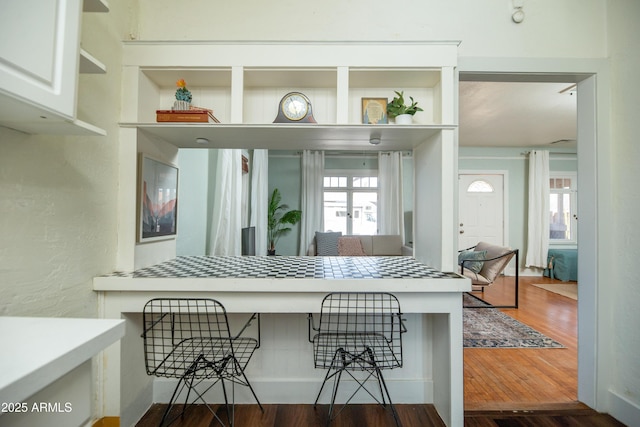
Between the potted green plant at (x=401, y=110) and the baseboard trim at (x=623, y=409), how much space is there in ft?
6.49

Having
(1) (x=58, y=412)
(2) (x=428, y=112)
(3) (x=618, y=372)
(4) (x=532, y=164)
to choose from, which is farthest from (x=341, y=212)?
(1) (x=58, y=412)

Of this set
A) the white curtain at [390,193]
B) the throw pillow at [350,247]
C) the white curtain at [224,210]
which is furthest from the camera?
the white curtain at [390,193]

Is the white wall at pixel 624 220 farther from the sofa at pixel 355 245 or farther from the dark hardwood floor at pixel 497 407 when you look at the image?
the sofa at pixel 355 245

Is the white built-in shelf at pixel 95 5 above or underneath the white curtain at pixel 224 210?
above

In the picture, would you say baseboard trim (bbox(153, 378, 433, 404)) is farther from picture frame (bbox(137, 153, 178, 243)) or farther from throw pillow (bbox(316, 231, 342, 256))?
throw pillow (bbox(316, 231, 342, 256))

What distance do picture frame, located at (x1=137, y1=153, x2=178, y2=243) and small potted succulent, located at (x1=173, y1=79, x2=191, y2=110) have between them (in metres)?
0.35

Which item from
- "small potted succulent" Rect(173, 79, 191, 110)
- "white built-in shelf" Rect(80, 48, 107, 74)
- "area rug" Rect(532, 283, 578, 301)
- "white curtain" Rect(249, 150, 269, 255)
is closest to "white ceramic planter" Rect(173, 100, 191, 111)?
"small potted succulent" Rect(173, 79, 191, 110)

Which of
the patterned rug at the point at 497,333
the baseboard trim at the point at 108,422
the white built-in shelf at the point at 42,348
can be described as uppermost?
the white built-in shelf at the point at 42,348

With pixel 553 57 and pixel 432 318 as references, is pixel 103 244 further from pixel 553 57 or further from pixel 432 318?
pixel 553 57

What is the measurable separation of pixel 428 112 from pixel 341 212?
4214mm

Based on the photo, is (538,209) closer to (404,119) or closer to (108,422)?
(404,119)

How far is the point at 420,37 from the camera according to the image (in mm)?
1863

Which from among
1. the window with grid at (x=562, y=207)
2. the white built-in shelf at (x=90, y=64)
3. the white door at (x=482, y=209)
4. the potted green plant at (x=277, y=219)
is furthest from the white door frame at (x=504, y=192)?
the white built-in shelf at (x=90, y=64)

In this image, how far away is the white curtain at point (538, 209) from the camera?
5.69 m
